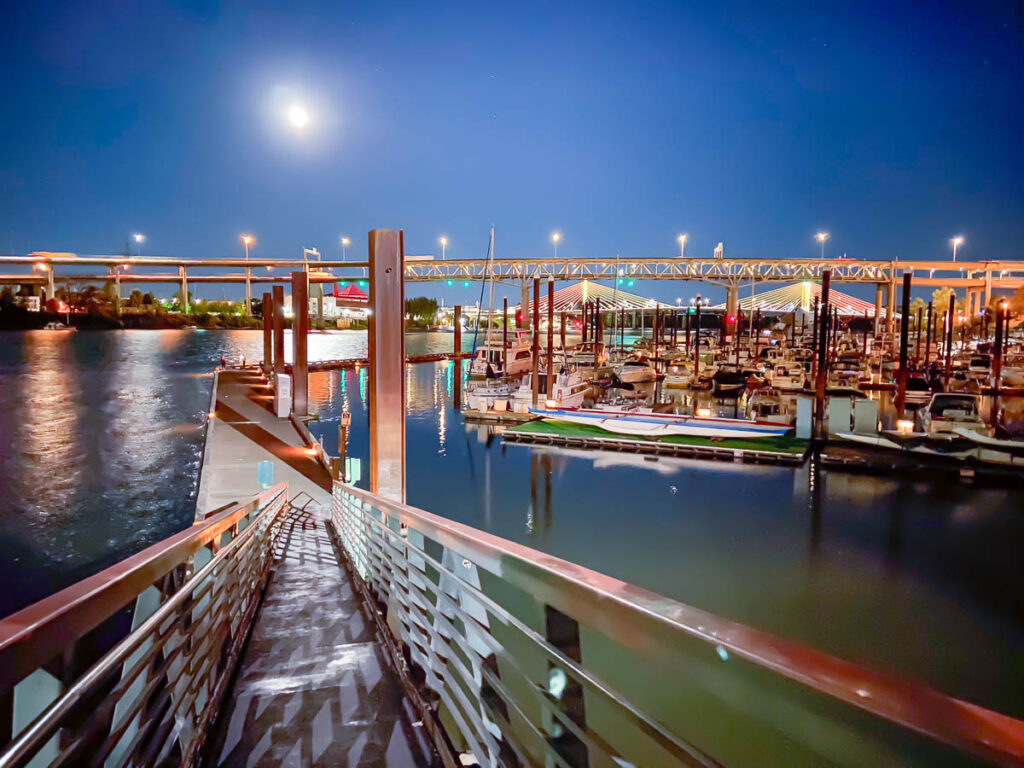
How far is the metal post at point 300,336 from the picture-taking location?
22750 millimetres

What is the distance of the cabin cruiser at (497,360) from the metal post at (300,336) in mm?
15176

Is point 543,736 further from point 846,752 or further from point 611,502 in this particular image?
point 611,502

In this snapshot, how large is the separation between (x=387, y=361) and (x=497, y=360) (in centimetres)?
3573

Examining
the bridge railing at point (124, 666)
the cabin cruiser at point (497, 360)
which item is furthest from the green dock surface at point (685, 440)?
the bridge railing at point (124, 666)

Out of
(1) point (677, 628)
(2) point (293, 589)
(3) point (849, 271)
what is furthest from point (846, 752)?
(3) point (849, 271)

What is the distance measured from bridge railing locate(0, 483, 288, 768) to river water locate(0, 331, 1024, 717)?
11.0 m

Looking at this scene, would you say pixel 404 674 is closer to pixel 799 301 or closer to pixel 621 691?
pixel 621 691

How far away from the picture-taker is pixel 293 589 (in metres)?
5.06

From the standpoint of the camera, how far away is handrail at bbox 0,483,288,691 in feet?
3.76

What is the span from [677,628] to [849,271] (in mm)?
113303

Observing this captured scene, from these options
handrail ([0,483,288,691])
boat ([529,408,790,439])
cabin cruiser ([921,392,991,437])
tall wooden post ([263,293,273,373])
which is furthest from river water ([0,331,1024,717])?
handrail ([0,483,288,691])

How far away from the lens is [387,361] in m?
5.80

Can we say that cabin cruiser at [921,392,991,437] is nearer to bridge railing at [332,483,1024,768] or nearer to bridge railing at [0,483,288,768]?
bridge railing at [332,483,1024,768]

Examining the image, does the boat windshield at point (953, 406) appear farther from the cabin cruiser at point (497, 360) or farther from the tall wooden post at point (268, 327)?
the tall wooden post at point (268, 327)
